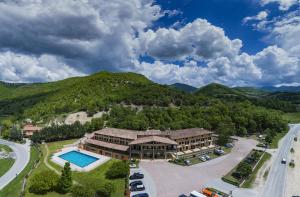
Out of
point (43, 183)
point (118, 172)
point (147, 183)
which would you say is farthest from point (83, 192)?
point (147, 183)

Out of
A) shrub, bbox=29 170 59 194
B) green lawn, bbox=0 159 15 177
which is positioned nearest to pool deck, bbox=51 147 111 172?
shrub, bbox=29 170 59 194

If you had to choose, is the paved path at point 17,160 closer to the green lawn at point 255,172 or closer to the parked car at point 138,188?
the parked car at point 138,188

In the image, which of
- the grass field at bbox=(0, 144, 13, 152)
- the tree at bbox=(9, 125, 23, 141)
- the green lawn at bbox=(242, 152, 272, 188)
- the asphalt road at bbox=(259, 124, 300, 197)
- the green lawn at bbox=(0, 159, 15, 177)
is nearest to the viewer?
the asphalt road at bbox=(259, 124, 300, 197)

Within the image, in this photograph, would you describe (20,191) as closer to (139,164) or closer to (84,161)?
(84,161)

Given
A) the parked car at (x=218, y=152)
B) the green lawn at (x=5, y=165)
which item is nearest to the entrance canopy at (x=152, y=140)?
the parked car at (x=218, y=152)

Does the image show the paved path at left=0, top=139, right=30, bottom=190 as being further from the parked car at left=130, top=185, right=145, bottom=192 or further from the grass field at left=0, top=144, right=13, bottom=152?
the parked car at left=130, top=185, right=145, bottom=192
